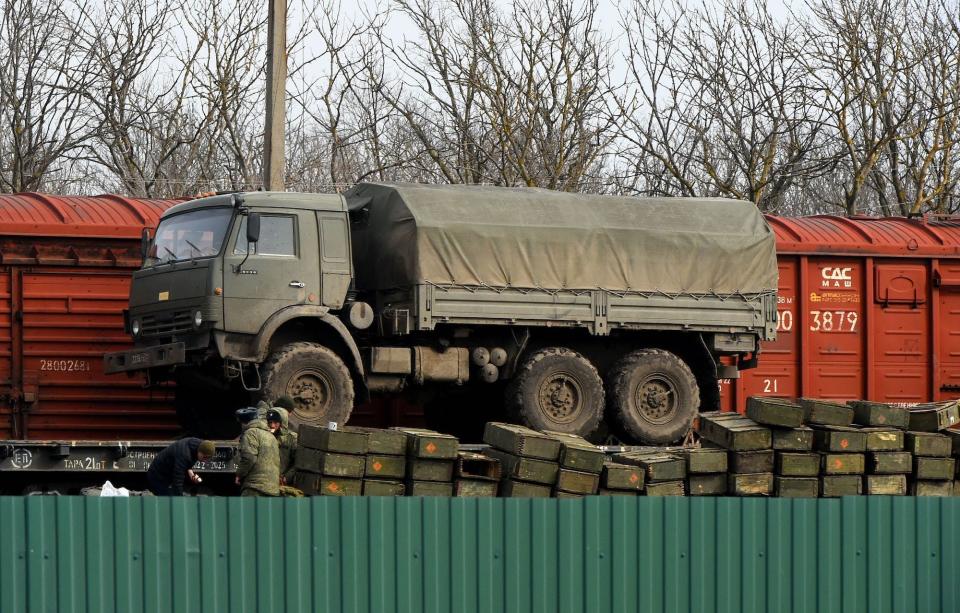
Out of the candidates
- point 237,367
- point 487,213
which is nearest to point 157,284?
point 237,367

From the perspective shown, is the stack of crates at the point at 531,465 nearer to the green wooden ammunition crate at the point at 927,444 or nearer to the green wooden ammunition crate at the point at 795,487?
the green wooden ammunition crate at the point at 795,487

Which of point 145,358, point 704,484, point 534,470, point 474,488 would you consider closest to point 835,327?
point 704,484

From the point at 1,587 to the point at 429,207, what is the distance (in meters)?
6.60

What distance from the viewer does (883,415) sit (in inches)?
516

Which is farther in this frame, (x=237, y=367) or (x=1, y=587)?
(x=237, y=367)

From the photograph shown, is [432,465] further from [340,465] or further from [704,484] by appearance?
[704,484]

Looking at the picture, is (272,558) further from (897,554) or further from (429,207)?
(429,207)

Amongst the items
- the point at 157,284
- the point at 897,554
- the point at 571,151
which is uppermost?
the point at 571,151

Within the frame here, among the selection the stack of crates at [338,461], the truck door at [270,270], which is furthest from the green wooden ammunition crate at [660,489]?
the truck door at [270,270]

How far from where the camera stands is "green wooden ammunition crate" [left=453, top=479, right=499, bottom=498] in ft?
39.4

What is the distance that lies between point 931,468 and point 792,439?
1419 millimetres

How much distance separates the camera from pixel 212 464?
12.8 m

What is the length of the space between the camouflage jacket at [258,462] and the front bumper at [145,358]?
7.70ft

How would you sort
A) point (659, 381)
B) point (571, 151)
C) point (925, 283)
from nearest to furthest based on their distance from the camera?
point (659, 381) → point (925, 283) → point (571, 151)
